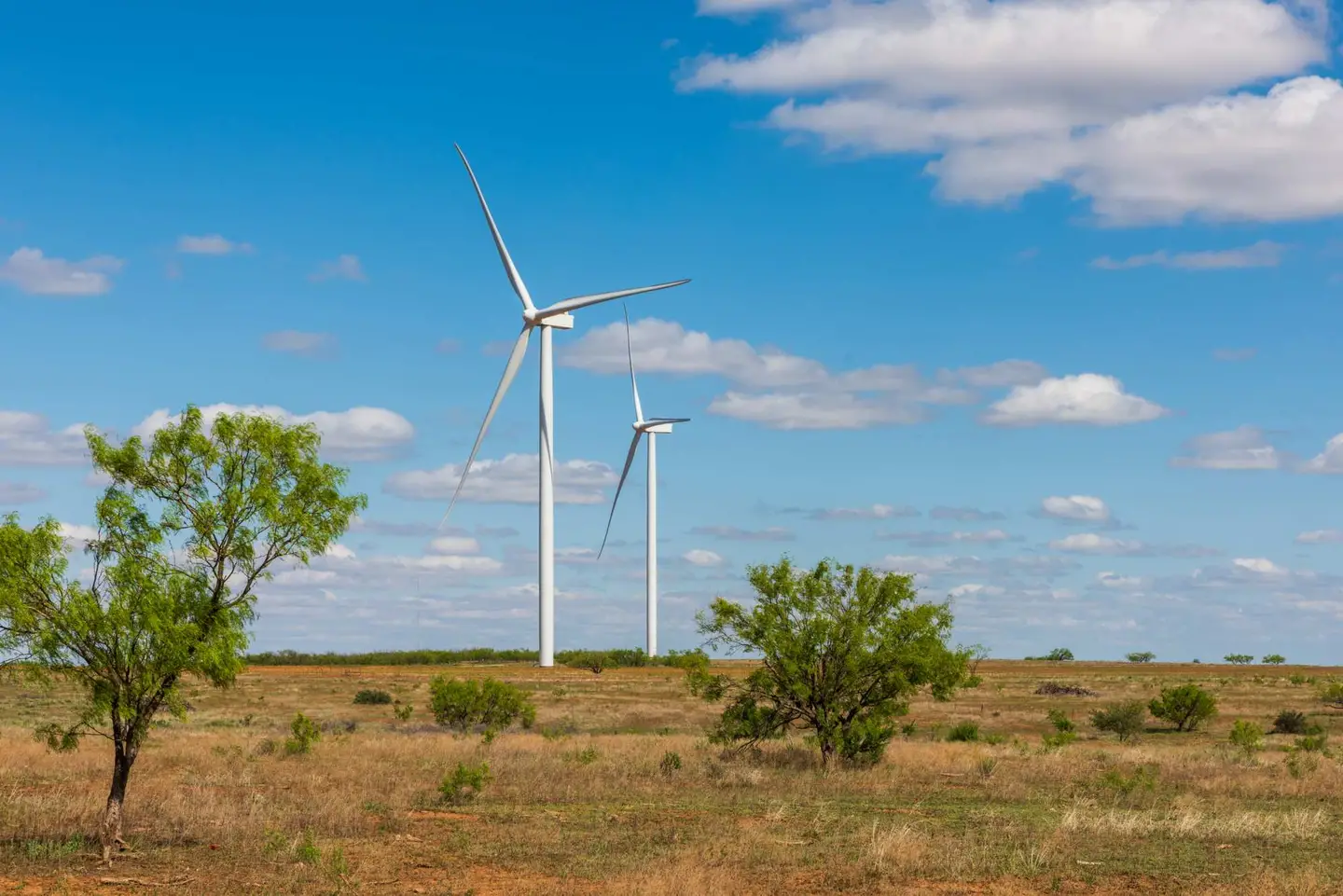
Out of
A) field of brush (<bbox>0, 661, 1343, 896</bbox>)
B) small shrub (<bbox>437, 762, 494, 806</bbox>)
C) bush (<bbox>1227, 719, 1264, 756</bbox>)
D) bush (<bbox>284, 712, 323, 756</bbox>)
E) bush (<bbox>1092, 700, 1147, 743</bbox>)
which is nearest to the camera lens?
field of brush (<bbox>0, 661, 1343, 896</bbox>)

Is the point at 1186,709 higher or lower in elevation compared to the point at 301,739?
lower

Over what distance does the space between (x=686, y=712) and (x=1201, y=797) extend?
39101 mm

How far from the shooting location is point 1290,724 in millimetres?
60406

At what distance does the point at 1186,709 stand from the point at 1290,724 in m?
4.92

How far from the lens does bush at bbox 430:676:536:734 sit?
2189 inches

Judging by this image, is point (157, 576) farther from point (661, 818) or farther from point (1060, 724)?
point (1060, 724)

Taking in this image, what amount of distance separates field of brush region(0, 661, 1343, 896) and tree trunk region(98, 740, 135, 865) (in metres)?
0.41

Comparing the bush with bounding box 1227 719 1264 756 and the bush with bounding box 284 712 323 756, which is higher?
the bush with bounding box 284 712 323 756

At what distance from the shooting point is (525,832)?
1043 inches

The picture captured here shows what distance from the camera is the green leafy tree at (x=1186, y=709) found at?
197 feet

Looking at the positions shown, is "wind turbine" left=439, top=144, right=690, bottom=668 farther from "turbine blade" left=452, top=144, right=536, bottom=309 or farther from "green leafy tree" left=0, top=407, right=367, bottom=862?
"green leafy tree" left=0, top=407, right=367, bottom=862

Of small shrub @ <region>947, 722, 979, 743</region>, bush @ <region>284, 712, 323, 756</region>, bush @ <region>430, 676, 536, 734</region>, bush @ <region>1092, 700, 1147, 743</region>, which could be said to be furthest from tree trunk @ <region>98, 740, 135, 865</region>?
bush @ <region>1092, 700, 1147, 743</region>

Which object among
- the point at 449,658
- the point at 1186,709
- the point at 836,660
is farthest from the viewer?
the point at 449,658

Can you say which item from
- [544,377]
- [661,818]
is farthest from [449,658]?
[661,818]
